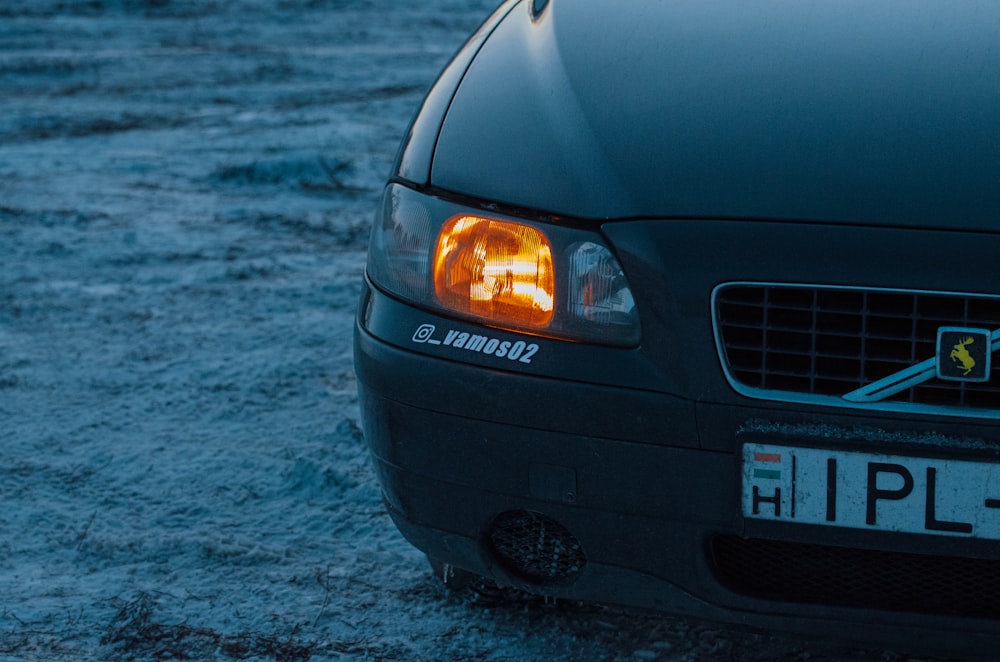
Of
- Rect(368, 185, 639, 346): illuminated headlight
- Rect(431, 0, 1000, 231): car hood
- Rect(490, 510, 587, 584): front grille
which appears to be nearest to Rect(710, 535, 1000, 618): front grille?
Rect(490, 510, 587, 584): front grille

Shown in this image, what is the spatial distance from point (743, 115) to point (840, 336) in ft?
1.34

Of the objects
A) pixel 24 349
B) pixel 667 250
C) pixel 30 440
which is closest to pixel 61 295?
pixel 24 349

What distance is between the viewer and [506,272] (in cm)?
186

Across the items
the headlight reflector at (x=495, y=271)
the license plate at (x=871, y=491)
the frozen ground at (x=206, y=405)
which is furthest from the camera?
the frozen ground at (x=206, y=405)

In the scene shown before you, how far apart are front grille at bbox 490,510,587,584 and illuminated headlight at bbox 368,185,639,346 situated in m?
0.29

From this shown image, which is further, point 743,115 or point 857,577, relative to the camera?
point 743,115

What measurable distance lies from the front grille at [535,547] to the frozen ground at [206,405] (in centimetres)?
31

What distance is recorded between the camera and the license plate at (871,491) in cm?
163

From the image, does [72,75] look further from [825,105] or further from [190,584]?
[825,105]

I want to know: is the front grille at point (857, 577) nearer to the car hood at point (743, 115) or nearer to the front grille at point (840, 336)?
the front grille at point (840, 336)

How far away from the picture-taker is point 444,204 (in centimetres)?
193

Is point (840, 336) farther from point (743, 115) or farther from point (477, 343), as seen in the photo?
point (477, 343)

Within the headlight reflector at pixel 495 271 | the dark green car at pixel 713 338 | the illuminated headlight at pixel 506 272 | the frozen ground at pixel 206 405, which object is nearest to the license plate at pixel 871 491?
the dark green car at pixel 713 338

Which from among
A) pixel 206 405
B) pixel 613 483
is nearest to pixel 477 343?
pixel 613 483
